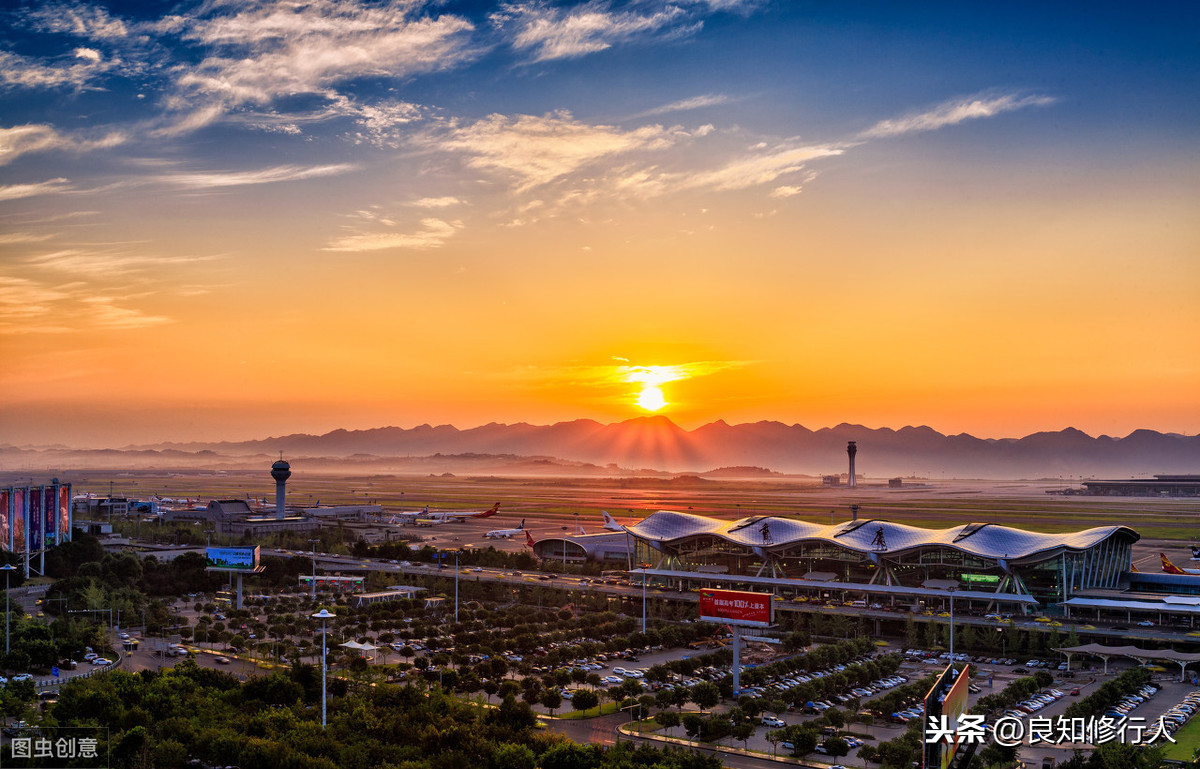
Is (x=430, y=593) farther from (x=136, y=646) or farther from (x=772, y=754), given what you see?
(x=772, y=754)

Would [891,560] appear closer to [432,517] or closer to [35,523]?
[35,523]

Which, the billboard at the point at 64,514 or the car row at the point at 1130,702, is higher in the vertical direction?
the billboard at the point at 64,514

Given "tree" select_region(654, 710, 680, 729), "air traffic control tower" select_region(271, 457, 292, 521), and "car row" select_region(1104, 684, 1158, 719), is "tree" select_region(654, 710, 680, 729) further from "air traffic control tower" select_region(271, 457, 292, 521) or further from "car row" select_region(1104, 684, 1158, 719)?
"air traffic control tower" select_region(271, 457, 292, 521)

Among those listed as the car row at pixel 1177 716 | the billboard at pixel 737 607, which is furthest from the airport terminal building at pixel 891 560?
the billboard at pixel 737 607

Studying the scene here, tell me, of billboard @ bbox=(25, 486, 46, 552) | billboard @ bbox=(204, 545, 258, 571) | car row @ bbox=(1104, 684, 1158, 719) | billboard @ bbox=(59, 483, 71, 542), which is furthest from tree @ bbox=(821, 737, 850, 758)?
billboard @ bbox=(59, 483, 71, 542)

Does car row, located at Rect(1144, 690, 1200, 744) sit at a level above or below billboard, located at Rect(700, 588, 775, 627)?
below

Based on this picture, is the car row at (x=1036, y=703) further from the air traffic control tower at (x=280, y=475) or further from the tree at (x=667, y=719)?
the air traffic control tower at (x=280, y=475)
